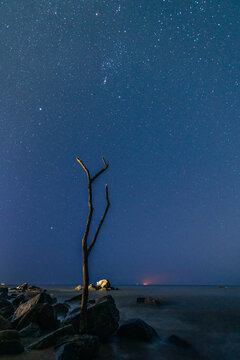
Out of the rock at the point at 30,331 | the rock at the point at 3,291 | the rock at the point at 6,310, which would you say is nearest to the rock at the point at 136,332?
the rock at the point at 30,331

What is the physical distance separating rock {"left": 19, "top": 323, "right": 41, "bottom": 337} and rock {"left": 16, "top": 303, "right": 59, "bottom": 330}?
11.6 inches

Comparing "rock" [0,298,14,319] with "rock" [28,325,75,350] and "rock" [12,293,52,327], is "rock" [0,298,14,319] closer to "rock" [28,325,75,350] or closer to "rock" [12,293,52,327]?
"rock" [12,293,52,327]

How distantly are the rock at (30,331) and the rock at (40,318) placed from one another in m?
0.30

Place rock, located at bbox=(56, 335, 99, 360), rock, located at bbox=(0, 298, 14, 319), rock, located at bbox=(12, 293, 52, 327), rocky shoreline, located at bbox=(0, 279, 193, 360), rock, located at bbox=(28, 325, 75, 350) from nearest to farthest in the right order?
1. rock, located at bbox=(56, 335, 99, 360)
2. rocky shoreline, located at bbox=(0, 279, 193, 360)
3. rock, located at bbox=(28, 325, 75, 350)
4. rock, located at bbox=(12, 293, 52, 327)
5. rock, located at bbox=(0, 298, 14, 319)

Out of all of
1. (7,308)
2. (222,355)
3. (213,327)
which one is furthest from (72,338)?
(213,327)

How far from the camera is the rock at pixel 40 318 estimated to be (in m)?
10.8

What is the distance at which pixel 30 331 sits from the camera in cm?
1023

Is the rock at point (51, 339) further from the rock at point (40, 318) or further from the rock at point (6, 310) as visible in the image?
the rock at point (6, 310)

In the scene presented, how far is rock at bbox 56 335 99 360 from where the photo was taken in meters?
6.92

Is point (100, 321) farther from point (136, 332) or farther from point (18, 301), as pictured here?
point (18, 301)

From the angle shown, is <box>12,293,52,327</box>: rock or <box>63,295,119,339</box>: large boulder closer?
<box>63,295,119,339</box>: large boulder

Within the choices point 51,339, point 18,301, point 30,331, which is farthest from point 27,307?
point 18,301

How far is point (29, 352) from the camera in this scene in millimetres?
7918

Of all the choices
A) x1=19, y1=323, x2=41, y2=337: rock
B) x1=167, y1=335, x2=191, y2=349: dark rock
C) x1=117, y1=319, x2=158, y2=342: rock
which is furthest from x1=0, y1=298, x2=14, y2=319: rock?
x1=167, y1=335, x2=191, y2=349: dark rock
